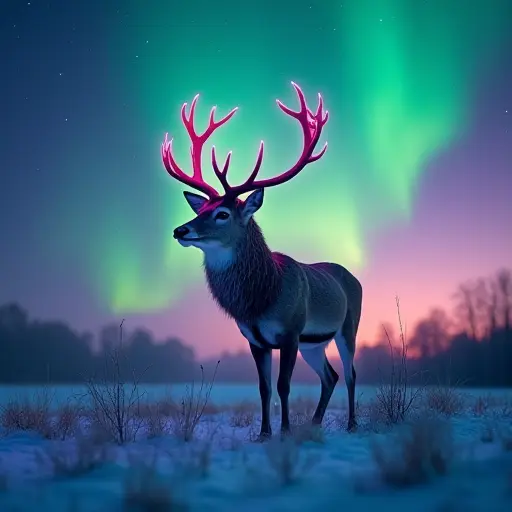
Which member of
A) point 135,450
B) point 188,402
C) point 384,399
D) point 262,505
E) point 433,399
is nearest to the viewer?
point 262,505

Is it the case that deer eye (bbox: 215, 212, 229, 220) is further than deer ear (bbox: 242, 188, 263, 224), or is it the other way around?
deer ear (bbox: 242, 188, 263, 224)

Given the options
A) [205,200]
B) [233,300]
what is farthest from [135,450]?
[205,200]

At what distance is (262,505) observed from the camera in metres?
2.92

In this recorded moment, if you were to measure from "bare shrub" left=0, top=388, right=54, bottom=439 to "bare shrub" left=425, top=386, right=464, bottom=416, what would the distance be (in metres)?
4.89

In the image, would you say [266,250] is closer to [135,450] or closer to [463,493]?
[135,450]

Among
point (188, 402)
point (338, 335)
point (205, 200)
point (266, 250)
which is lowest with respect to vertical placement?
point (188, 402)

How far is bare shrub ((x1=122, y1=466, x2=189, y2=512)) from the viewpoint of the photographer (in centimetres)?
286

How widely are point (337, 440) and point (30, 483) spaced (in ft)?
9.24

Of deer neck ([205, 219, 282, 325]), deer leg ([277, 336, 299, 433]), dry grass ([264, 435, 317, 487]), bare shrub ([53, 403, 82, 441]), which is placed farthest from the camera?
bare shrub ([53, 403, 82, 441])

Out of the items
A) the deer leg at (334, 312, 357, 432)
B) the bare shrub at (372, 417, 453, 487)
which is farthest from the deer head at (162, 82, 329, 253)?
the bare shrub at (372, 417, 453, 487)

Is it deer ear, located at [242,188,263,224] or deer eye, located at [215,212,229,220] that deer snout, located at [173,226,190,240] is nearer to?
deer eye, located at [215,212,229,220]

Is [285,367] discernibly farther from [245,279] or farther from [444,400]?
[444,400]

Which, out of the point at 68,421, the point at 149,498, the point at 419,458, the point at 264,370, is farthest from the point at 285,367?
the point at 149,498

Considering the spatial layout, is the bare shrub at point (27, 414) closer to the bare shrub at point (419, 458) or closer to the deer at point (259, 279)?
the deer at point (259, 279)
